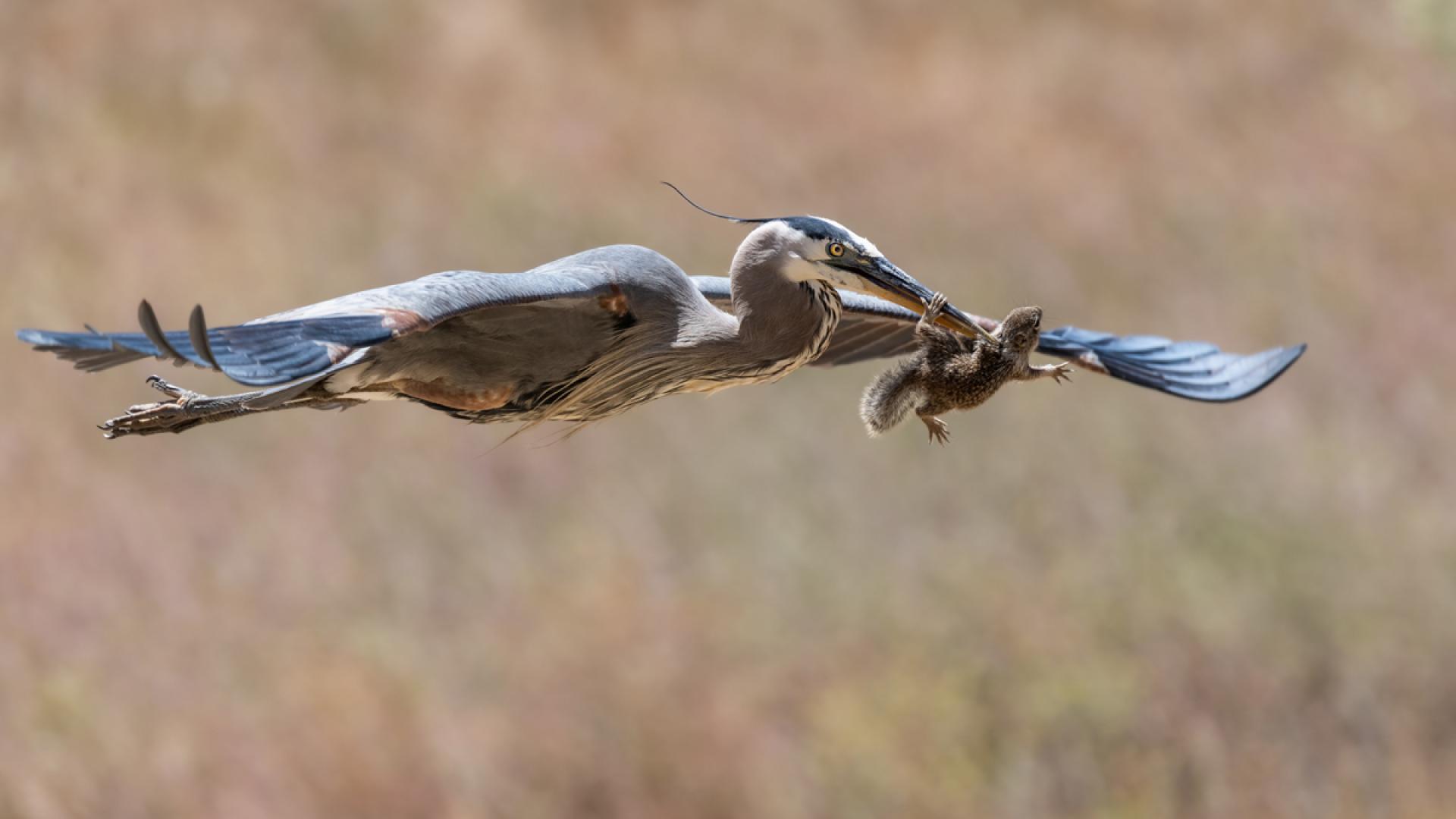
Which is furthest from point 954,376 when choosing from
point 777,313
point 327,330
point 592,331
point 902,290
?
point 327,330

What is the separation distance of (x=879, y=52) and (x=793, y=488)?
6.66 metres

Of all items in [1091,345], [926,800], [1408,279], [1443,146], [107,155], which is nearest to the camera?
[1091,345]

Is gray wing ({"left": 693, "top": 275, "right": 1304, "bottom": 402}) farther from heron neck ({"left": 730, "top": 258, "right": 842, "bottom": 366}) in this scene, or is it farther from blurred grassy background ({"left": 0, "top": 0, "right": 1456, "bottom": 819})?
blurred grassy background ({"left": 0, "top": 0, "right": 1456, "bottom": 819})

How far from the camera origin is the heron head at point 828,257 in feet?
13.5

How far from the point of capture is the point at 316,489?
1341 centimetres

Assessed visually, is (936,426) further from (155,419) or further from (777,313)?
(155,419)

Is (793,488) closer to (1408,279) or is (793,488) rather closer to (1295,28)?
(1408,279)

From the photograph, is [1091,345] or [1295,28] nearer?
[1091,345]

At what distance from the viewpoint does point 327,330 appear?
3.71m

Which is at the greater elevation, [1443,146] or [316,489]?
[1443,146]

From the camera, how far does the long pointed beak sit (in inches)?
164

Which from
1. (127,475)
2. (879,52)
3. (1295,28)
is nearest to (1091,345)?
(127,475)

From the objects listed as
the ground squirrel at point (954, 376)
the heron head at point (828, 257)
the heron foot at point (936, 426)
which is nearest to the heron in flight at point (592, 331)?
the heron head at point (828, 257)

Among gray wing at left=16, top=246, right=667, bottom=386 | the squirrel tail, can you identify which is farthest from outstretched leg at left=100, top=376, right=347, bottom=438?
the squirrel tail
